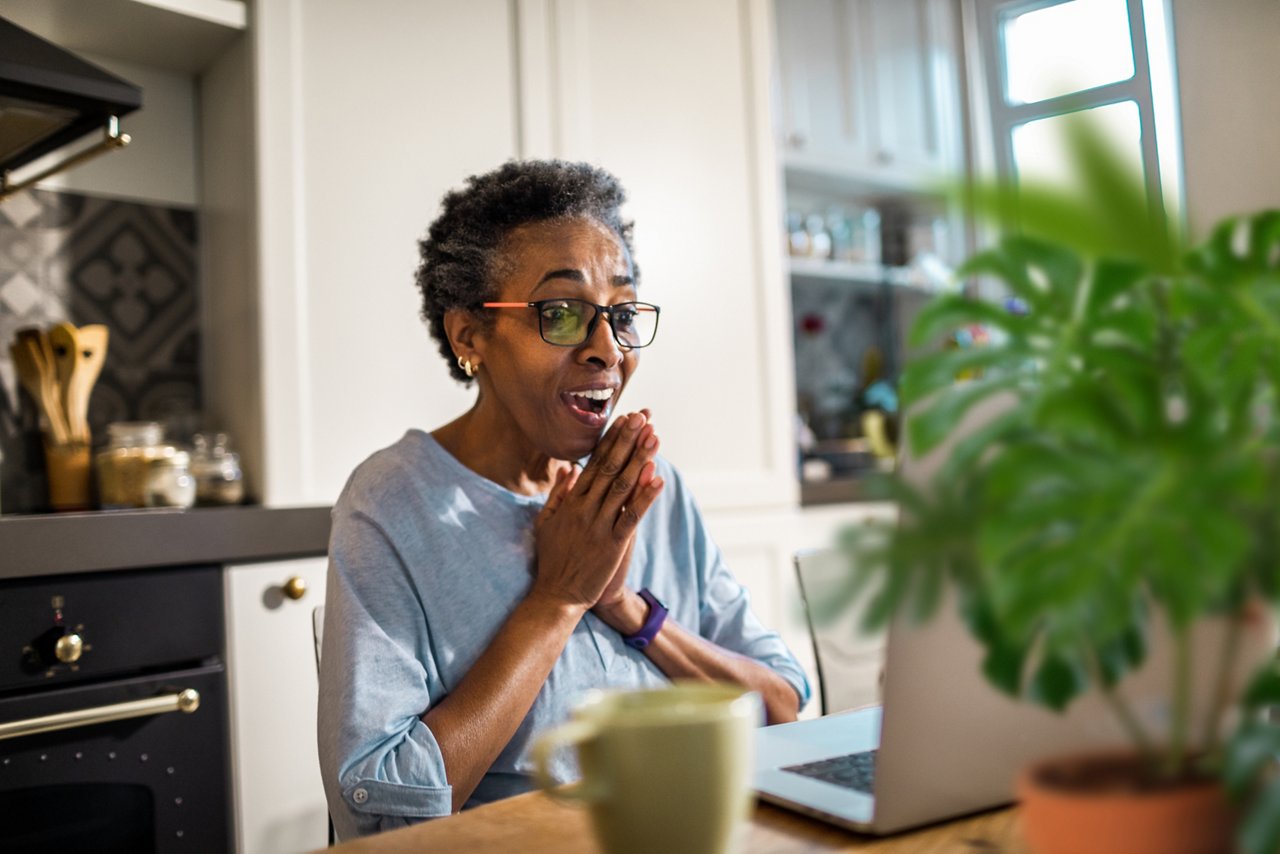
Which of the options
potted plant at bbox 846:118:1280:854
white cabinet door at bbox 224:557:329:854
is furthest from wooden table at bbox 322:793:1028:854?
white cabinet door at bbox 224:557:329:854

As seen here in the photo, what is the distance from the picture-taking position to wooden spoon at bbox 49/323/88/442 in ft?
6.70

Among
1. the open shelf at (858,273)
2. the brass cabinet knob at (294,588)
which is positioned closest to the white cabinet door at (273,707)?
the brass cabinet knob at (294,588)

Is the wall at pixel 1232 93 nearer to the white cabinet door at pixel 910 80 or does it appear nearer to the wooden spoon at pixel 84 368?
the wooden spoon at pixel 84 368

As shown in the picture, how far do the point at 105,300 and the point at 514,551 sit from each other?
1.45 metres

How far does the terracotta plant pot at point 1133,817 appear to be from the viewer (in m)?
0.37

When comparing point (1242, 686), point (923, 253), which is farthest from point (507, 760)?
point (923, 253)

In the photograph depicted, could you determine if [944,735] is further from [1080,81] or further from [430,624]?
[430,624]

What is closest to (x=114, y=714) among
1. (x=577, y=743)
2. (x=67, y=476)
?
(x=67, y=476)

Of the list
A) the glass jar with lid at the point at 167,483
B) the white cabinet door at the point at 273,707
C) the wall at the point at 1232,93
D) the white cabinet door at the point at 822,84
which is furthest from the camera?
the white cabinet door at the point at 822,84

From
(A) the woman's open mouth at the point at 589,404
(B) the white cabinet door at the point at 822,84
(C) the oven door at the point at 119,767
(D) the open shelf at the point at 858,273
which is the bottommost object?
(C) the oven door at the point at 119,767

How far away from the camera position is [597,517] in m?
1.21

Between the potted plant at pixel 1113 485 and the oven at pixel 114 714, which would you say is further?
the oven at pixel 114 714

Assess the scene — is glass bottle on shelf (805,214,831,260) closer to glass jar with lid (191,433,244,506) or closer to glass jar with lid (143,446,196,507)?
glass jar with lid (191,433,244,506)

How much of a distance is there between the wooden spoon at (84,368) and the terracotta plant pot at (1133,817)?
6.74 feet
